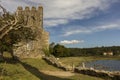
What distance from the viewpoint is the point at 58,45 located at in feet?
298

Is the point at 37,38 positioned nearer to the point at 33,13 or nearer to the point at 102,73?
the point at 33,13

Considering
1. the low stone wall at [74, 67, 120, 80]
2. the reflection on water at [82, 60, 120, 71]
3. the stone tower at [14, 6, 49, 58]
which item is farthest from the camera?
the reflection on water at [82, 60, 120, 71]

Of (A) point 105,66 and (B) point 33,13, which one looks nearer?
(B) point 33,13

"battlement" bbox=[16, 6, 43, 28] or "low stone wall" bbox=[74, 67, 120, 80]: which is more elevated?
"battlement" bbox=[16, 6, 43, 28]

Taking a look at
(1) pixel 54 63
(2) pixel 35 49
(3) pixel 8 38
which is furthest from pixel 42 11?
(3) pixel 8 38

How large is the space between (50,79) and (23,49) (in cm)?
2384

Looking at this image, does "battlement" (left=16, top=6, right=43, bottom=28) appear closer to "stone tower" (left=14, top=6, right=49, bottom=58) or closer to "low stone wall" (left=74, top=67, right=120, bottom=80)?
"stone tower" (left=14, top=6, right=49, bottom=58)

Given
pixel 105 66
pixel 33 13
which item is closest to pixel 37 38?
pixel 33 13

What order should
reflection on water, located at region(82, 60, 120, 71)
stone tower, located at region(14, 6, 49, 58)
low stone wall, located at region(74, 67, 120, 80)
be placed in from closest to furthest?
low stone wall, located at region(74, 67, 120, 80) → stone tower, located at region(14, 6, 49, 58) → reflection on water, located at region(82, 60, 120, 71)

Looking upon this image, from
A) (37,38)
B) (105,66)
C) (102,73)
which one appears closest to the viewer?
(102,73)

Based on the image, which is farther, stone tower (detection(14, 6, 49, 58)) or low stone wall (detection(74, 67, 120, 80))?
stone tower (detection(14, 6, 49, 58))

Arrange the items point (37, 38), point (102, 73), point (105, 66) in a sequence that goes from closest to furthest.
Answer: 1. point (102, 73)
2. point (37, 38)
3. point (105, 66)

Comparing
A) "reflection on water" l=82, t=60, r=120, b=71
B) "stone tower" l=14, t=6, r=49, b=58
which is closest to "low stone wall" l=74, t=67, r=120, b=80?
"reflection on water" l=82, t=60, r=120, b=71

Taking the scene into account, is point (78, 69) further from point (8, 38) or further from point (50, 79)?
point (8, 38)
